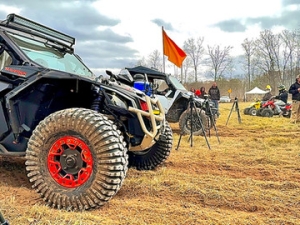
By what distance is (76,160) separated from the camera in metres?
3.25

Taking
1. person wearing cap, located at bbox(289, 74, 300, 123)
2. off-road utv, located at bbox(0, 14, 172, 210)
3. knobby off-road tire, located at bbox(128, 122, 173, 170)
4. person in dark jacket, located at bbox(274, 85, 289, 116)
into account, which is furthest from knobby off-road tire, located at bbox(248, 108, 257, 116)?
off-road utv, located at bbox(0, 14, 172, 210)

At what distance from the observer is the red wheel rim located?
321 cm

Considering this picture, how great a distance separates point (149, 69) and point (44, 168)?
22.8 ft

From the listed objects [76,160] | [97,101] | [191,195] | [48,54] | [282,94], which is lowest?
[191,195]

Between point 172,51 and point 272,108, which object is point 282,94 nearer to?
point 272,108

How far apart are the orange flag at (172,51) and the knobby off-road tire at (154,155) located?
304 inches

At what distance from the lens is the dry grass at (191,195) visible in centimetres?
291

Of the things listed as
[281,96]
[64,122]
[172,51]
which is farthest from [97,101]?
[281,96]

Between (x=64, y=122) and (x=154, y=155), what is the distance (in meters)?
1.93

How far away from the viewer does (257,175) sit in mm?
4594

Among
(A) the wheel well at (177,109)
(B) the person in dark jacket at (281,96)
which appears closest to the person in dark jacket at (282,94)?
(B) the person in dark jacket at (281,96)

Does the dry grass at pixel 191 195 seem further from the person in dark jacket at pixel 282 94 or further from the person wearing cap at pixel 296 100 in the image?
the person in dark jacket at pixel 282 94

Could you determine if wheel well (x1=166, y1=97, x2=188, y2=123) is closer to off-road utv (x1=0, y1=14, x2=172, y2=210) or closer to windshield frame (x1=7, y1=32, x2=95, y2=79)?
windshield frame (x1=7, y1=32, x2=95, y2=79)

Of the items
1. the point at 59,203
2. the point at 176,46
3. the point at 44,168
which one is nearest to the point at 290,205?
the point at 59,203
